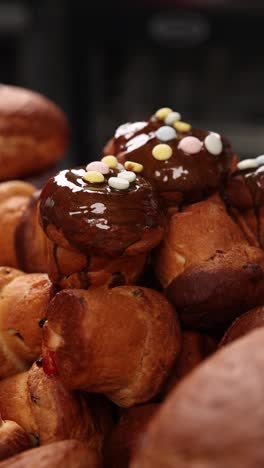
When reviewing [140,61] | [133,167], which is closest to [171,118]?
[133,167]

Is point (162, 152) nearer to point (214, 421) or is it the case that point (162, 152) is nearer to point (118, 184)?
point (118, 184)

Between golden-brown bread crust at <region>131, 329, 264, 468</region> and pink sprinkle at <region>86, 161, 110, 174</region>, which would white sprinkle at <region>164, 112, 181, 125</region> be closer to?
pink sprinkle at <region>86, 161, 110, 174</region>

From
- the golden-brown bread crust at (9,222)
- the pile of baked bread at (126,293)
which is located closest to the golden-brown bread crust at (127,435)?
the pile of baked bread at (126,293)

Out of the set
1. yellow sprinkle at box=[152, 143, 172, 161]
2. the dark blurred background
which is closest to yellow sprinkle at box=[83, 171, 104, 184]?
yellow sprinkle at box=[152, 143, 172, 161]

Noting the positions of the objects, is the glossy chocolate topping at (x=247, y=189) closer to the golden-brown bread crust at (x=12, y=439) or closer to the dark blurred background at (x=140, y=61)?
the golden-brown bread crust at (x=12, y=439)

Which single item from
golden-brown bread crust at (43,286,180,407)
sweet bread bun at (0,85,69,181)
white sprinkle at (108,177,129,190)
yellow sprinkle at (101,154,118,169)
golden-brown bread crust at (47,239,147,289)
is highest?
white sprinkle at (108,177,129,190)

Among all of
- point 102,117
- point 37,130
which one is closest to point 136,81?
point 102,117
